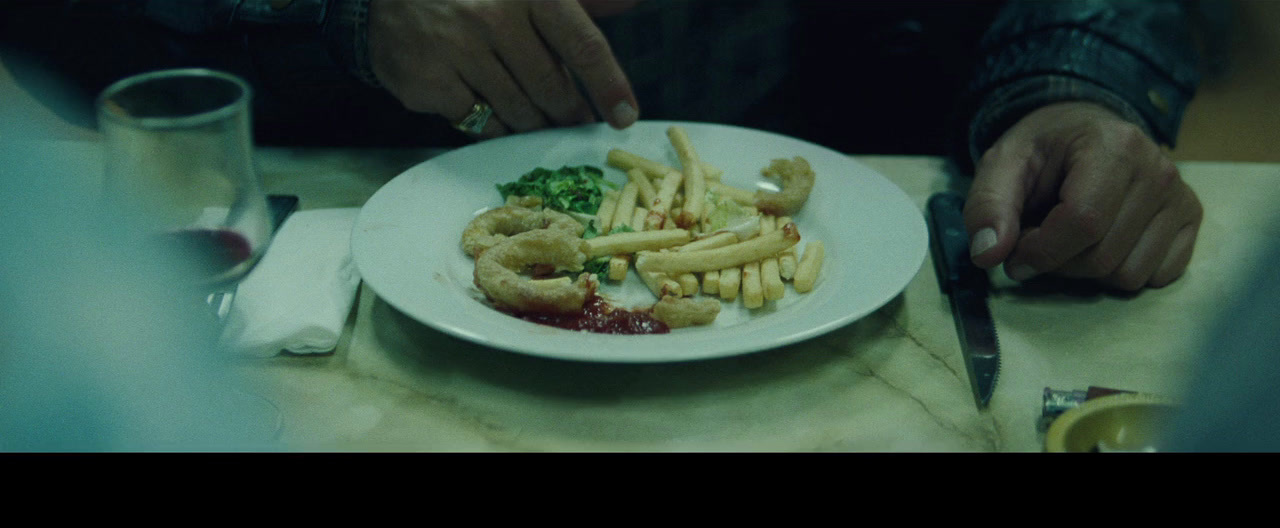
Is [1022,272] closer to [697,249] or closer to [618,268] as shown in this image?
[697,249]

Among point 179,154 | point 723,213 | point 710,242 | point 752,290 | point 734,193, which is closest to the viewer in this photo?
point 179,154

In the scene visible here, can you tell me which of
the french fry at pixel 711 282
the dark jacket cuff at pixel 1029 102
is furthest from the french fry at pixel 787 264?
the dark jacket cuff at pixel 1029 102

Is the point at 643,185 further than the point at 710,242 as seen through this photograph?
Yes

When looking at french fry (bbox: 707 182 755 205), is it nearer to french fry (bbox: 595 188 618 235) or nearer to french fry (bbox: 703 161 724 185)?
french fry (bbox: 703 161 724 185)

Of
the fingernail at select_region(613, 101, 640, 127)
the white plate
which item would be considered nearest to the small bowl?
the white plate

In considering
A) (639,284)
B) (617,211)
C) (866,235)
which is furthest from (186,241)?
(866,235)

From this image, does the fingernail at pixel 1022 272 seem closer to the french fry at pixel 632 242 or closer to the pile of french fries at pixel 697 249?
the pile of french fries at pixel 697 249

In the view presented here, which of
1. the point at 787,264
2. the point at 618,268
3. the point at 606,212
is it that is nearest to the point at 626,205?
the point at 606,212
